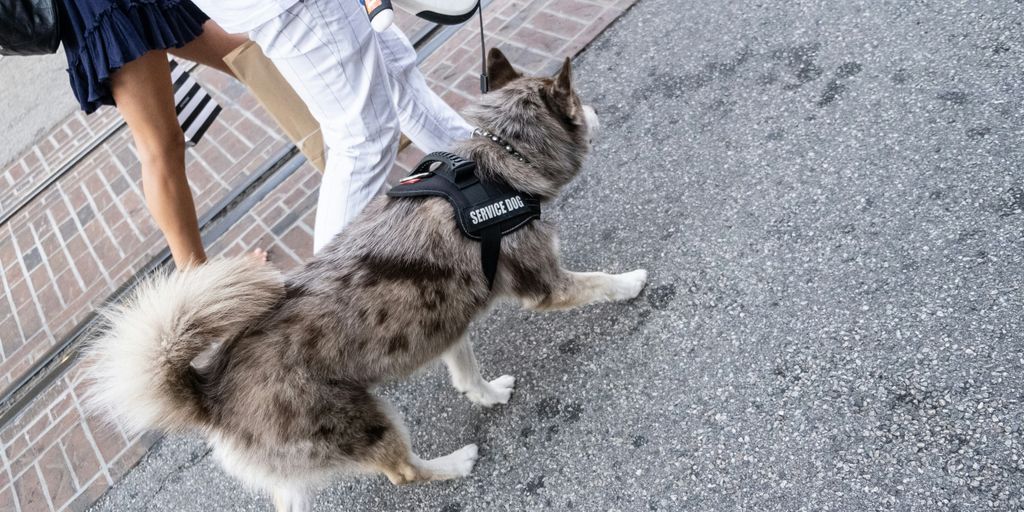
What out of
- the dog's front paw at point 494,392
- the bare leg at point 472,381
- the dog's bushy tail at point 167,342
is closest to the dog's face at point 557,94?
the bare leg at point 472,381

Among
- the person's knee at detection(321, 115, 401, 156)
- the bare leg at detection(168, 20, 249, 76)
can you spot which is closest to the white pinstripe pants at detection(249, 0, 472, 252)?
the person's knee at detection(321, 115, 401, 156)

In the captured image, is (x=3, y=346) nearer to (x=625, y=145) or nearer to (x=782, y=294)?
(x=625, y=145)

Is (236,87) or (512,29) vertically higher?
(236,87)

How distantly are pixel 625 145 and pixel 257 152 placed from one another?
117 inches

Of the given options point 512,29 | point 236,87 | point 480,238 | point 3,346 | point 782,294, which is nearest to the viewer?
point 480,238

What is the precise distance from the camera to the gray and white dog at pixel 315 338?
2.00 m

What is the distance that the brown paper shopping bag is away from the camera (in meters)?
2.96

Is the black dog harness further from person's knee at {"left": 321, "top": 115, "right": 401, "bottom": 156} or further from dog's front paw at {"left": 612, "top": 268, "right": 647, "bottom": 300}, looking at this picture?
dog's front paw at {"left": 612, "top": 268, "right": 647, "bottom": 300}

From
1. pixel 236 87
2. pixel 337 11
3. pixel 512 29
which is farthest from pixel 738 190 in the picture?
pixel 236 87

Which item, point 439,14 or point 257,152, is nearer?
point 439,14

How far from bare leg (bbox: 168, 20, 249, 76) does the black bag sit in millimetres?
608

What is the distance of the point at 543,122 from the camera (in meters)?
2.72

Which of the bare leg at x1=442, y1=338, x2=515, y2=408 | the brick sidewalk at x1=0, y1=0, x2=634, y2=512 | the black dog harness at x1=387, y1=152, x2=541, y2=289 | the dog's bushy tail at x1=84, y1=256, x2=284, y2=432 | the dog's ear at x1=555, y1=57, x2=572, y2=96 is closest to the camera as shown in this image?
the dog's bushy tail at x1=84, y1=256, x2=284, y2=432

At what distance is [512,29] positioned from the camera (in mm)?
4730
